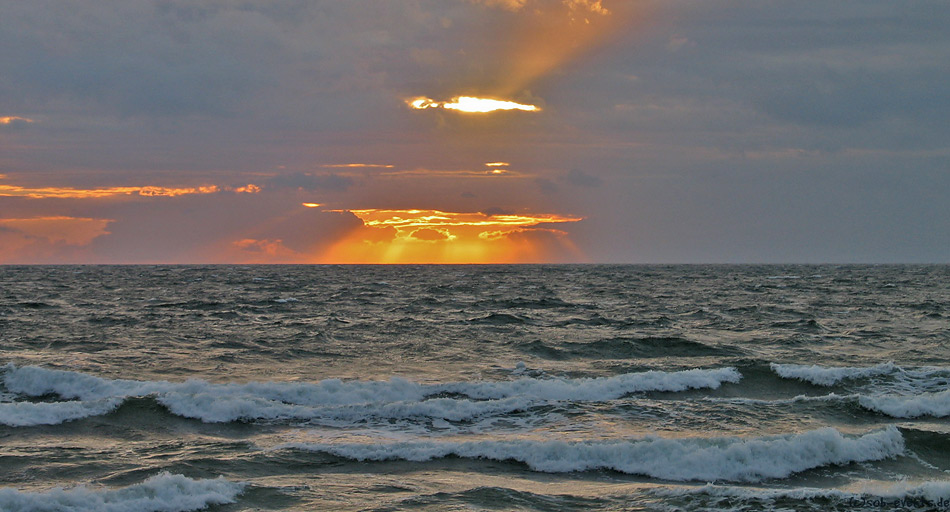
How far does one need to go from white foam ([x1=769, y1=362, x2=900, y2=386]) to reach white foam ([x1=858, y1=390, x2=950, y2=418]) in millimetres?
2749

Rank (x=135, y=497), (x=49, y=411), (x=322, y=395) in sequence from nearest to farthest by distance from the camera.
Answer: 1. (x=135, y=497)
2. (x=49, y=411)
3. (x=322, y=395)

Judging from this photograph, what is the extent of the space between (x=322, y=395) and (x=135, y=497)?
7.23m

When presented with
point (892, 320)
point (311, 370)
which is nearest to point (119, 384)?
point (311, 370)

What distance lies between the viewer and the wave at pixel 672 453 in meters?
12.6

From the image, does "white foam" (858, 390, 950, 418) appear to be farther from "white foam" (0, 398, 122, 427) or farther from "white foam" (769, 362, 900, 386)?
"white foam" (0, 398, 122, 427)

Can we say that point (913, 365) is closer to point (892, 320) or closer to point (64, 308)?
point (892, 320)

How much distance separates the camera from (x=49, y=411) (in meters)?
15.5

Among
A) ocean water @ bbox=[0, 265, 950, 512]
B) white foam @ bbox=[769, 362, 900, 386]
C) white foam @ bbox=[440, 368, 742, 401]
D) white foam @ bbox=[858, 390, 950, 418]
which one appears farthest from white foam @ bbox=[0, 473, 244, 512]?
white foam @ bbox=[769, 362, 900, 386]

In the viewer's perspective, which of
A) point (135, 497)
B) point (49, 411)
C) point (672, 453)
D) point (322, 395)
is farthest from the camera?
point (322, 395)

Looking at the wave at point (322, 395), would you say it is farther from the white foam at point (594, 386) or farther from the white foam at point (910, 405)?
the white foam at point (910, 405)

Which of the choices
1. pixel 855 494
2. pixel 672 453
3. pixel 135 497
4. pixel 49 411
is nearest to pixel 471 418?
pixel 672 453

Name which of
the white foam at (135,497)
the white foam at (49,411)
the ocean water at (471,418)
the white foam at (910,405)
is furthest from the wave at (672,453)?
the white foam at (49,411)

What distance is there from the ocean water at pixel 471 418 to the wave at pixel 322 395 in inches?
2.5

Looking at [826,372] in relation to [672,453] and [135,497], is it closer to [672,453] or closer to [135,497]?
[672,453]
